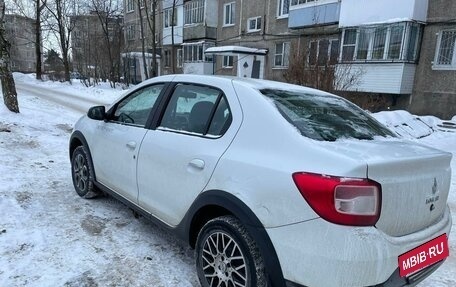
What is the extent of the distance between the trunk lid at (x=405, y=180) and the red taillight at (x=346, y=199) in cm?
6

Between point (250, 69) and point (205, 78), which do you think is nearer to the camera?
point (205, 78)

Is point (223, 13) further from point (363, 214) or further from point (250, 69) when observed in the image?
point (363, 214)

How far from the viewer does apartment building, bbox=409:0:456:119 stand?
14836mm

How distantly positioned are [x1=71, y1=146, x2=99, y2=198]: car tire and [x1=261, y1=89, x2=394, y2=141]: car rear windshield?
Result: 256 centimetres

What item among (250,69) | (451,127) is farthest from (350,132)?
(250,69)

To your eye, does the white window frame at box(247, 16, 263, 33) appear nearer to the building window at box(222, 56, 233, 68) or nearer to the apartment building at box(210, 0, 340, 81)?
the apartment building at box(210, 0, 340, 81)

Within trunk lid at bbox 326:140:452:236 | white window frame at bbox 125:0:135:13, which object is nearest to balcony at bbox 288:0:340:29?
trunk lid at bbox 326:140:452:236

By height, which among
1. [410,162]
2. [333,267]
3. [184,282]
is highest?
[410,162]

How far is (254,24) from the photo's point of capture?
2555cm

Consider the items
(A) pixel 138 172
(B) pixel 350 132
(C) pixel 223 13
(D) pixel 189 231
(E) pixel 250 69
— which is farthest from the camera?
(C) pixel 223 13

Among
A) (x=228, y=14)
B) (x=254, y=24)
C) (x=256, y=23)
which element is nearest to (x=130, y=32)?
(x=228, y=14)

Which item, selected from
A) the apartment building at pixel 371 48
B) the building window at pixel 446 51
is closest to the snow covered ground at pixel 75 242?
the apartment building at pixel 371 48

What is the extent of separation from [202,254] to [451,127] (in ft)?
Answer: 41.6

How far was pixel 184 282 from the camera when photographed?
2832mm
